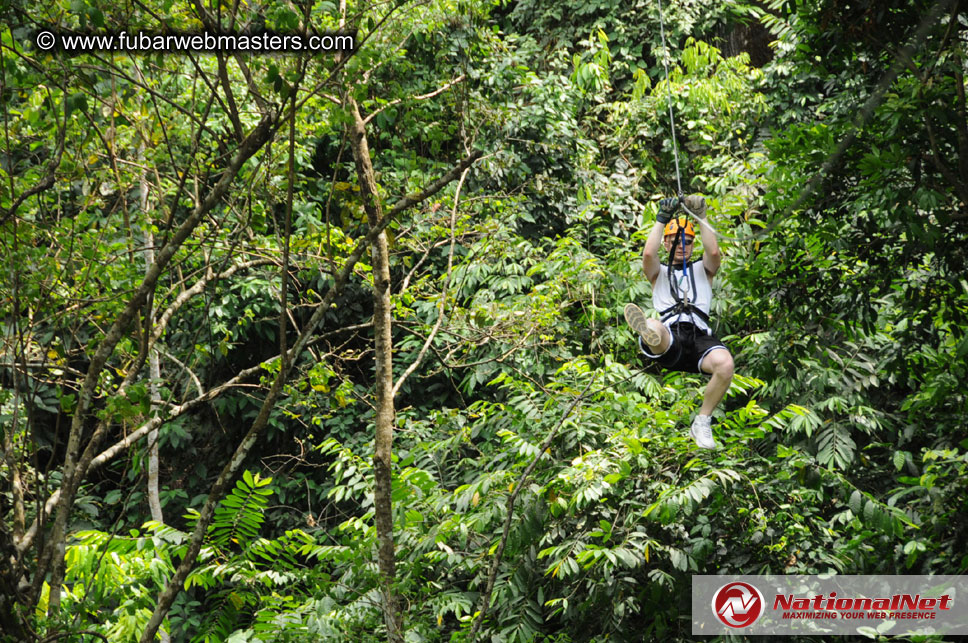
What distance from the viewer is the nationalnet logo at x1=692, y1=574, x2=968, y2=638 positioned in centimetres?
497

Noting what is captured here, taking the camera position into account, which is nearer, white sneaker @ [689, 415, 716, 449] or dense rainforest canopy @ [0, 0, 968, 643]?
dense rainforest canopy @ [0, 0, 968, 643]

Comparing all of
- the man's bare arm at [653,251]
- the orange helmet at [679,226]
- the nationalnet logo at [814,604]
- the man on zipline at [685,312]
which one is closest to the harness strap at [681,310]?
the man on zipline at [685,312]

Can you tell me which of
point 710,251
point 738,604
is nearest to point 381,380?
point 710,251

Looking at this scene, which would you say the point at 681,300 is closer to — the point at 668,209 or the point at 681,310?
the point at 681,310

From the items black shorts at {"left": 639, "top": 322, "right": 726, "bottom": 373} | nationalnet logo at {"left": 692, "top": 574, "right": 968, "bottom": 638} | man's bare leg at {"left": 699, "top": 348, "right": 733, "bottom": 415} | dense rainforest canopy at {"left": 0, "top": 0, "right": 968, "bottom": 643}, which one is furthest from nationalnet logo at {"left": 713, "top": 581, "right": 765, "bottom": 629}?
black shorts at {"left": 639, "top": 322, "right": 726, "bottom": 373}

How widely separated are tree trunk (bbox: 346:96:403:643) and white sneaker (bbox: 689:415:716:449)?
5.73ft

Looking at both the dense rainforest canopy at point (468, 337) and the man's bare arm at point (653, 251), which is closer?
the dense rainforest canopy at point (468, 337)

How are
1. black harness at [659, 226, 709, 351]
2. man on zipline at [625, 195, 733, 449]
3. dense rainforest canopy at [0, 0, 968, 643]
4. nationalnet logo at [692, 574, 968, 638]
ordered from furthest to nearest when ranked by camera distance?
nationalnet logo at [692, 574, 968, 638] < black harness at [659, 226, 709, 351] < man on zipline at [625, 195, 733, 449] < dense rainforest canopy at [0, 0, 968, 643]

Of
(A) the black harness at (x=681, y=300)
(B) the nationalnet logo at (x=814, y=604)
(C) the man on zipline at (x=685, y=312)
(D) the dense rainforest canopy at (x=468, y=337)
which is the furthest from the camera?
(B) the nationalnet logo at (x=814, y=604)

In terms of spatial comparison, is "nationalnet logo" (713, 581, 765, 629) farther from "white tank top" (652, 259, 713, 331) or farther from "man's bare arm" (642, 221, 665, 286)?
"man's bare arm" (642, 221, 665, 286)

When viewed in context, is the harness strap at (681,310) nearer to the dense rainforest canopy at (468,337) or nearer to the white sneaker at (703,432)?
the dense rainforest canopy at (468,337)

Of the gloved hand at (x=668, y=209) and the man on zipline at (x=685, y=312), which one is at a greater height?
the gloved hand at (x=668, y=209)

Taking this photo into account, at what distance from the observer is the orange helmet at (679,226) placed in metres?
4.83

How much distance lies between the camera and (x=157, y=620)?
3314 mm
